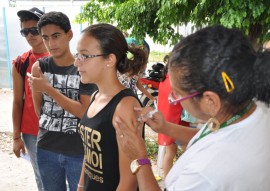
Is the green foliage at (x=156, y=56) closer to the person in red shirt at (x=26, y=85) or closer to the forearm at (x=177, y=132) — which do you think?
the person in red shirt at (x=26, y=85)

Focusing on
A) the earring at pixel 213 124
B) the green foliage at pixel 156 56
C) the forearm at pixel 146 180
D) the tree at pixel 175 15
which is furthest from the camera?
the green foliage at pixel 156 56

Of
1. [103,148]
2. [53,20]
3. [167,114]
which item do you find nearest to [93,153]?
[103,148]

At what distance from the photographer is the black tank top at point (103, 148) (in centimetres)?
151

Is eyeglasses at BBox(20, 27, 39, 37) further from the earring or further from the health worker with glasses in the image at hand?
the earring

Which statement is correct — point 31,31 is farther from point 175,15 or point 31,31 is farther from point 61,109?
point 175,15

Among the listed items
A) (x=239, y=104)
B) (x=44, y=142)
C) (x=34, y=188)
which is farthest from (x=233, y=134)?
(x=34, y=188)

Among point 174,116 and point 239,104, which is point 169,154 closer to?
point 174,116

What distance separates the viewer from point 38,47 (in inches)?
99.5

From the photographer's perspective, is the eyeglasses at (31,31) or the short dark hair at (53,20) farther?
the eyeglasses at (31,31)

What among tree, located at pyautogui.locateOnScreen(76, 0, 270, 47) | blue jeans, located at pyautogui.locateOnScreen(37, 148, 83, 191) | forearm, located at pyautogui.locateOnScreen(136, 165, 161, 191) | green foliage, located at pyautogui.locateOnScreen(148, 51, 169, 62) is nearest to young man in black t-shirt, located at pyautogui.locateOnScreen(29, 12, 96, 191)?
blue jeans, located at pyautogui.locateOnScreen(37, 148, 83, 191)

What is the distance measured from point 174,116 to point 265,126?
7.05 feet

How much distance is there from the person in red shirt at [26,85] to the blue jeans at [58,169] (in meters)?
0.40

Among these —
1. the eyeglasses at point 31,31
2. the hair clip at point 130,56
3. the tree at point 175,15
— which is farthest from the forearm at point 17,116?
the tree at point 175,15

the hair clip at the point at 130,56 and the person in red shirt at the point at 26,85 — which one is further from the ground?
the hair clip at the point at 130,56
